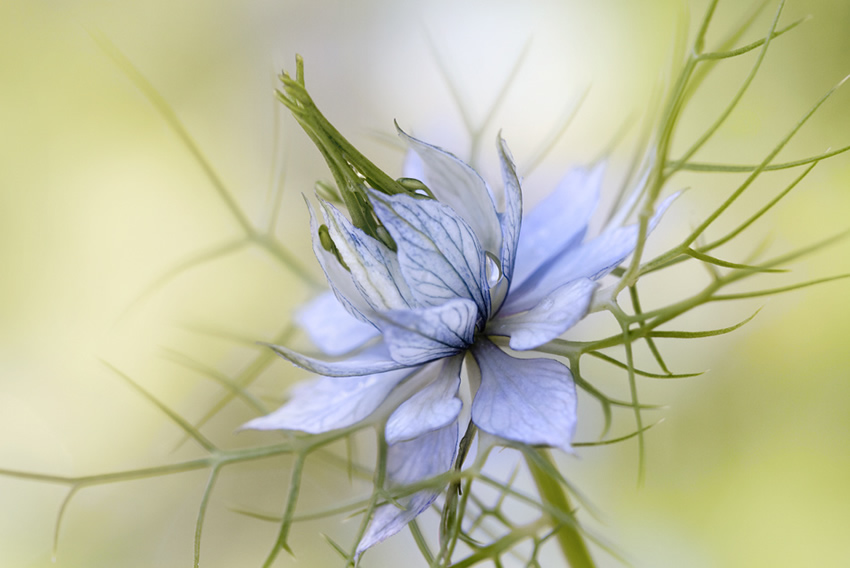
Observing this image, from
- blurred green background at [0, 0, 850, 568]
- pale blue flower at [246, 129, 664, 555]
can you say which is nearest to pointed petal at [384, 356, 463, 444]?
pale blue flower at [246, 129, 664, 555]

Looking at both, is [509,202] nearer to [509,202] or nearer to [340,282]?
[509,202]

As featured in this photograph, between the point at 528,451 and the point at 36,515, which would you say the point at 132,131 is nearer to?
the point at 36,515

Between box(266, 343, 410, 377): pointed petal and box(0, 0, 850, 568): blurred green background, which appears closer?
box(266, 343, 410, 377): pointed petal

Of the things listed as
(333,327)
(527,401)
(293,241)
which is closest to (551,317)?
(527,401)

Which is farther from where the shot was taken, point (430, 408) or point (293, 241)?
point (293, 241)

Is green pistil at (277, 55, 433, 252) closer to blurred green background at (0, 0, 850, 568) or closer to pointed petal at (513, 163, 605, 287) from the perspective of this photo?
pointed petal at (513, 163, 605, 287)

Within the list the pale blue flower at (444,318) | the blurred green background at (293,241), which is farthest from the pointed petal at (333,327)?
the blurred green background at (293,241)

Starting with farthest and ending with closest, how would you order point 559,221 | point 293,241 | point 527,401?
point 293,241 → point 559,221 → point 527,401
